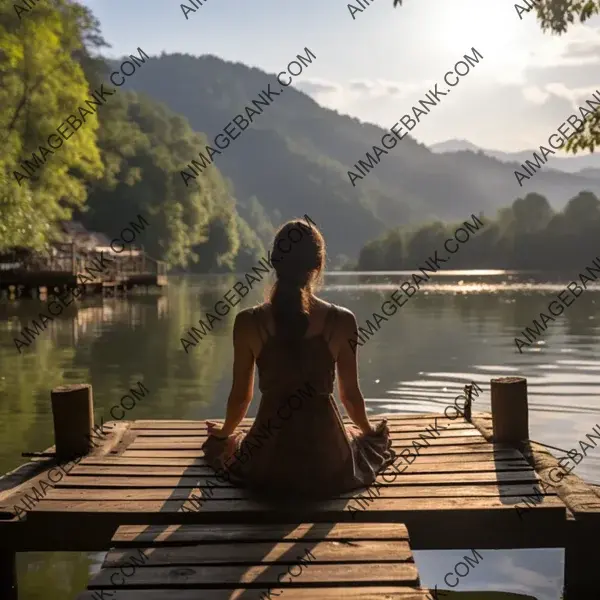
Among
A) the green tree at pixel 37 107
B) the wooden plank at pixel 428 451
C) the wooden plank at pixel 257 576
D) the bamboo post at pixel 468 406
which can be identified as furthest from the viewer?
the green tree at pixel 37 107

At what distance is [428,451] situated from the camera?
5.68m

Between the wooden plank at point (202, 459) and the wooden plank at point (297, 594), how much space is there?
82.2 inches

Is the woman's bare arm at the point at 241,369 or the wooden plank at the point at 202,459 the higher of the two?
the woman's bare arm at the point at 241,369

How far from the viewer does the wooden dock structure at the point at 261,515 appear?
3570mm

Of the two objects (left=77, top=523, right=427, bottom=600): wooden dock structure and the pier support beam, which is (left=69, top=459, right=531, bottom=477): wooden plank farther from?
(left=77, top=523, right=427, bottom=600): wooden dock structure

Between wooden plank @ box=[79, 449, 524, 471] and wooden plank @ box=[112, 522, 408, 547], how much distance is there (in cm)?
134

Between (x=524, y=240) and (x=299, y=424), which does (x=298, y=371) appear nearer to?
(x=299, y=424)

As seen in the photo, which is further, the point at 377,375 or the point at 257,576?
the point at 377,375

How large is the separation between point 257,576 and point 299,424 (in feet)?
3.85

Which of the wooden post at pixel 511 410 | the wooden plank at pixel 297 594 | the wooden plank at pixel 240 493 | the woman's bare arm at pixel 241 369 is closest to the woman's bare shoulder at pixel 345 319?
the woman's bare arm at pixel 241 369

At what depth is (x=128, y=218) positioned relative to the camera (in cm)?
5766

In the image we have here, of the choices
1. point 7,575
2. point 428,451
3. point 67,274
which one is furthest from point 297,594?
point 67,274

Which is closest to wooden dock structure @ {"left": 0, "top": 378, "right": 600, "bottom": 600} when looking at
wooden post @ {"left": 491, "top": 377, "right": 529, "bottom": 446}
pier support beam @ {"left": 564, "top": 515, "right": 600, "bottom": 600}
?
pier support beam @ {"left": 564, "top": 515, "right": 600, "bottom": 600}

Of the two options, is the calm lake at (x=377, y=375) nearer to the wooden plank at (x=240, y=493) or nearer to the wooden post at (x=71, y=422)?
the wooden post at (x=71, y=422)
